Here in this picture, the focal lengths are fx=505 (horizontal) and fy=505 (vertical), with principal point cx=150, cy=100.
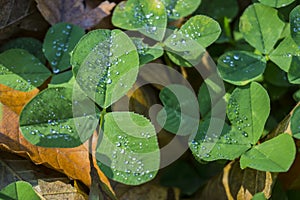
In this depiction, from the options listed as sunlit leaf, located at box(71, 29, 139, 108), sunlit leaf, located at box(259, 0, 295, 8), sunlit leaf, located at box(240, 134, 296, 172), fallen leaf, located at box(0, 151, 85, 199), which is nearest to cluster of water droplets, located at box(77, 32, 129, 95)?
sunlit leaf, located at box(71, 29, 139, 108)

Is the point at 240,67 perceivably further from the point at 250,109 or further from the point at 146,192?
the point at 146,192

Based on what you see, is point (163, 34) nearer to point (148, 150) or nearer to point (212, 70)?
point (212, 70)

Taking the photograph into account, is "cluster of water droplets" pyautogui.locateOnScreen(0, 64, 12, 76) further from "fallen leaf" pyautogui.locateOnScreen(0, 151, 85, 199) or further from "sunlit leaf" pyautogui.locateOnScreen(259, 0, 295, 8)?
"sunlit leaf" pyautogui.locateOnScreen(259, 0, 295, 8)

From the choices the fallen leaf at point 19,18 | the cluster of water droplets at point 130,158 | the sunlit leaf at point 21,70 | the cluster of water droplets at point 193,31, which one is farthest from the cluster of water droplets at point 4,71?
the cluster of water droplets at point 193,31

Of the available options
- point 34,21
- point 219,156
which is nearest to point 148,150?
point 219,156

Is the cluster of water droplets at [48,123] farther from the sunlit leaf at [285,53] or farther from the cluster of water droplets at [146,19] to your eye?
the sunlit leaf at [285,53]

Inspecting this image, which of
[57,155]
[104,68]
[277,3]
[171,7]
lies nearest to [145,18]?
[171,7]
